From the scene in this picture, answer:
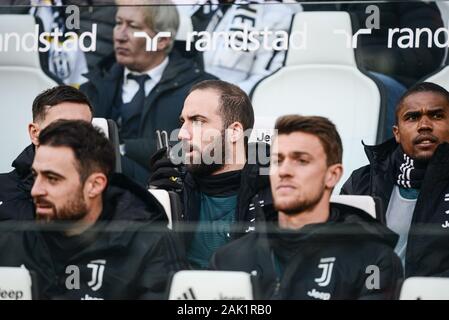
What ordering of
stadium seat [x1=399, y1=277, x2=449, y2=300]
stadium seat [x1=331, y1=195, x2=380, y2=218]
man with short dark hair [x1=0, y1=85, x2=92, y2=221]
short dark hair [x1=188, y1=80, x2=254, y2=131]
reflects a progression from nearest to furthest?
1. stadium seat [x1=399, y1=277, x2=449, y2=300]
2. stadium seat [x1=331, y1=195, x2=380, y2=218]
3. short dark hair [x1=188, y1=80, x2=254, y2=131]
4. man with short dark hair [x1=0, y1=85, x2=92, y2=221]

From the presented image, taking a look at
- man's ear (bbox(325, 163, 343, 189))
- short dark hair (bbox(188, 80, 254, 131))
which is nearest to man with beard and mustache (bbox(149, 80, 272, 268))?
short dark hair (bbox(188, 80, 254, 131))

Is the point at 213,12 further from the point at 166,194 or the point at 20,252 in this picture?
the point at 20,252

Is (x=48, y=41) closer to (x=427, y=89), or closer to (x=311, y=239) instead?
(x=311, y=239)

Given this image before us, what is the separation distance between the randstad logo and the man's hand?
0.56m

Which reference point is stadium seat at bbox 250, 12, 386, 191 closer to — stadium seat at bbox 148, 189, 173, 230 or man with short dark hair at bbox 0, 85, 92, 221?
stadium seat at bbox 148, 189, 173, 230

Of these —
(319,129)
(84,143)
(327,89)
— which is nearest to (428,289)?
(319,129)

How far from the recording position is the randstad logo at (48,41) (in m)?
4.76

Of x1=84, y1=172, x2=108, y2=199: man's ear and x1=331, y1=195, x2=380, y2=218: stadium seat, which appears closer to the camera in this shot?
x1=331, y1=195, x2=380, y2=218: stadium seat

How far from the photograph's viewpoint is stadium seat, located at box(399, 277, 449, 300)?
4375mm

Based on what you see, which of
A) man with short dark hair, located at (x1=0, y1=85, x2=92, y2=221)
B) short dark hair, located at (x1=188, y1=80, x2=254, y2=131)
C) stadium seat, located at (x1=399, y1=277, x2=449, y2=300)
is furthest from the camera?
man with short dark hair, located at (x1=0, y1=85, x2=92, y2=221)

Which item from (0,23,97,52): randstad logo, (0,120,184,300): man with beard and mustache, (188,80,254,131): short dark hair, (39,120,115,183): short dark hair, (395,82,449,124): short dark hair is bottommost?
(0,120,184,300): man with beard and mustache

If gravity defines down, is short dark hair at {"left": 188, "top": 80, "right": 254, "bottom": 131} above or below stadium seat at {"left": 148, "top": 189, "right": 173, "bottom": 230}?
above

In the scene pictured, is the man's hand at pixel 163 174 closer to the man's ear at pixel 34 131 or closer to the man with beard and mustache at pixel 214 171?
the man with beard and mustache at pixel 214 171

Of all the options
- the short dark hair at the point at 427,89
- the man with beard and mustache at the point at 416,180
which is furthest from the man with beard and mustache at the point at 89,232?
the short dark hair at the point at 427,89
